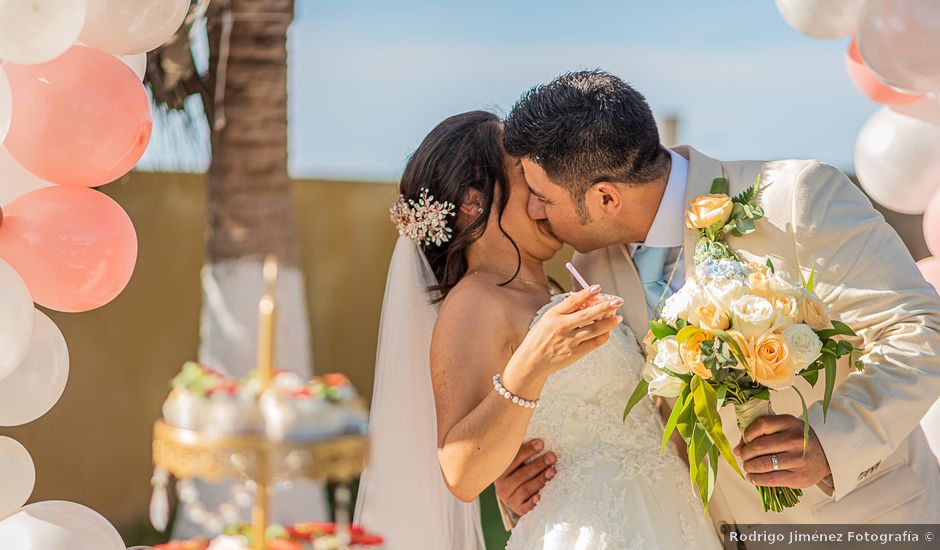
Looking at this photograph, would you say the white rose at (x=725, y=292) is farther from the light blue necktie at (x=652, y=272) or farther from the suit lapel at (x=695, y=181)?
the light blue necktie at (x=652, y=272)

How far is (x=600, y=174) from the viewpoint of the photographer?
2.92 meters

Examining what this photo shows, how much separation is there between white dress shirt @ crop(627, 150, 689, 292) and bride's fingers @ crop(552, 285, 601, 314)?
23.3 inches

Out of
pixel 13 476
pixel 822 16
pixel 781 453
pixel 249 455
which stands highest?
pixel 822 16

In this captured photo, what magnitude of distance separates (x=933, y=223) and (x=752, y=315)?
82.1 inches

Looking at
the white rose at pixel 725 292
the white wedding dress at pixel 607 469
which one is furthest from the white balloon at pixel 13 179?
the white rose at pixel 725 292

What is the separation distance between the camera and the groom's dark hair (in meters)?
2.86

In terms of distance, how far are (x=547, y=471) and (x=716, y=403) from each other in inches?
27.5

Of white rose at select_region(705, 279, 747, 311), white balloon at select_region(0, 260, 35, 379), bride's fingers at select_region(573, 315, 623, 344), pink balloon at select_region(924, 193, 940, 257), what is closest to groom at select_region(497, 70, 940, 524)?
white rose at select_region(705, 279, 747, 311)

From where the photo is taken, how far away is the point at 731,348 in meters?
2.35

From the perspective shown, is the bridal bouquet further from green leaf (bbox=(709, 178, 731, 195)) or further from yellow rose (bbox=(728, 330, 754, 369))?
green leaf (bbox=(709, 178, 731, 195))

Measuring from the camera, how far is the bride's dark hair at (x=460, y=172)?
10.5 ft

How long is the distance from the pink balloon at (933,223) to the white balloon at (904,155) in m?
0.07

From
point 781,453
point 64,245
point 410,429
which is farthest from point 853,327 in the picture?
point 64,245

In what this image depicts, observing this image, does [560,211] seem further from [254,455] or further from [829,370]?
[254,455]
